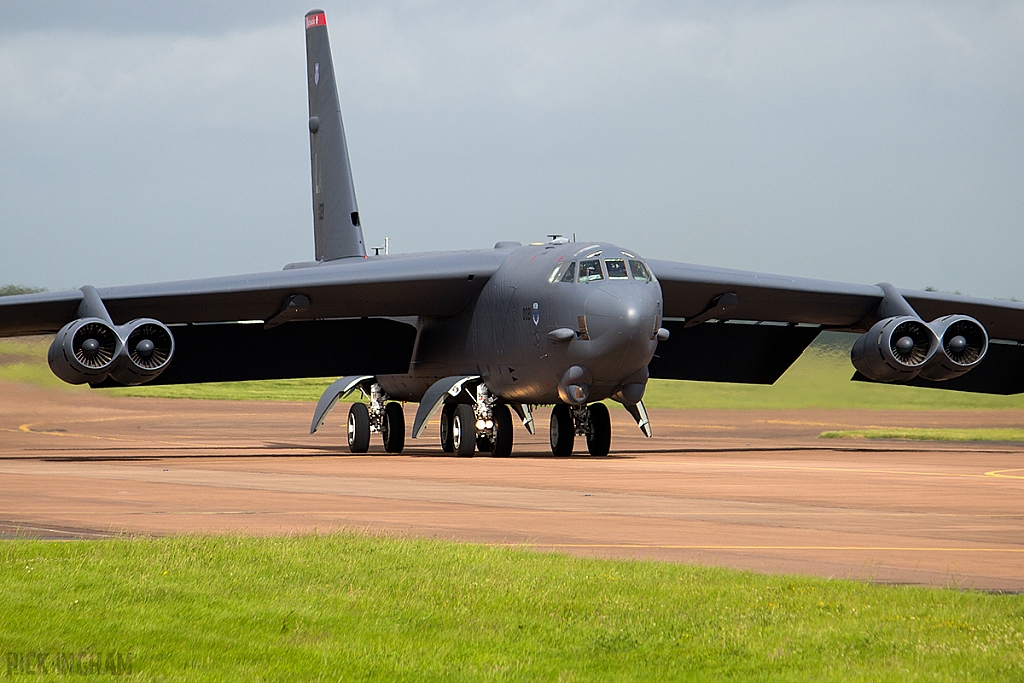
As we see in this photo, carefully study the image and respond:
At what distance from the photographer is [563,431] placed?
29.3 metres

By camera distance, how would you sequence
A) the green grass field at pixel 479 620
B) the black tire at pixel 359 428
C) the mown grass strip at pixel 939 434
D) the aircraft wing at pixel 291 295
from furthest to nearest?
the mown grass strip at pixel 939 434
the black tire at pixel 359 428
the aircraft wing at pixel 291 295
the green grass field at pixel 479 620

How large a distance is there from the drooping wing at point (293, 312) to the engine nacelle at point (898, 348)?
832cm

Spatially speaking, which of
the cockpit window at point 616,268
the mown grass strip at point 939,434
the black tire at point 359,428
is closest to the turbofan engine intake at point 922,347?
the cockpit window at point 616,268

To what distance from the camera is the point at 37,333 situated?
29.7m

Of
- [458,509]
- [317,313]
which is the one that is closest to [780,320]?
[317,313]

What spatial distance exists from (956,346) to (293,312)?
14.1 m

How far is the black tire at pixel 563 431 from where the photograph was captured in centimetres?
2923

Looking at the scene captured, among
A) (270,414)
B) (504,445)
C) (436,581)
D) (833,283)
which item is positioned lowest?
(270,414)

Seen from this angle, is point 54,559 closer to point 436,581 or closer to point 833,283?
point 436,581

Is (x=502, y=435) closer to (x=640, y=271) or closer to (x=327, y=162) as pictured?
(x=640, y=271)

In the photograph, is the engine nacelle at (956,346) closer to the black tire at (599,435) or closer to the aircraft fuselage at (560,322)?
the aircraft fuselage at (560,322)

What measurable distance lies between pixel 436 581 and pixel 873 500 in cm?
878

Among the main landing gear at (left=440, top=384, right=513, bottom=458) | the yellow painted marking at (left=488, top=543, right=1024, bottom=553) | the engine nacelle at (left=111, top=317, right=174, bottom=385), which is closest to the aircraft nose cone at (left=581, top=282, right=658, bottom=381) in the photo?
the main landing gear at (left=440, top=384, right=513, bottom=458)

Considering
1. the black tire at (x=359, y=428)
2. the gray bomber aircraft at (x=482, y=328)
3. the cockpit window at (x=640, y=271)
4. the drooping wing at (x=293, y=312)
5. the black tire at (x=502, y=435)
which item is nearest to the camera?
the gray bomber aircraft at (x=482, y=328)
